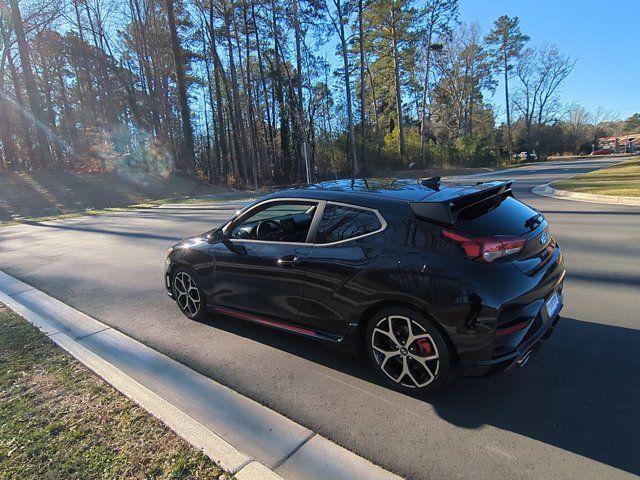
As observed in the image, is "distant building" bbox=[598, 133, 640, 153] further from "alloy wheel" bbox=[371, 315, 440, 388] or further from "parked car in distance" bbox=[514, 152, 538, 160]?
"alloy wheel" bbox=[371, 315, 440, 388]

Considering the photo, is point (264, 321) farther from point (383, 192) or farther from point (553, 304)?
point (553, 304)

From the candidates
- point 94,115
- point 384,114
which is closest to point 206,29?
point 94,115

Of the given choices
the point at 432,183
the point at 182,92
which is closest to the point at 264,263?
the point at 432,183

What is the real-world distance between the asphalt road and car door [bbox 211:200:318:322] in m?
0.45

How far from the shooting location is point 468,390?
3.17 m

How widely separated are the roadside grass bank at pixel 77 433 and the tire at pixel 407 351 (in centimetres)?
144

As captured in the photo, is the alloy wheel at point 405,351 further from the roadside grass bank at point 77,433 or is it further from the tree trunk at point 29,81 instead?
the tree trunk at point 29,81

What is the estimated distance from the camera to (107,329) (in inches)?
183

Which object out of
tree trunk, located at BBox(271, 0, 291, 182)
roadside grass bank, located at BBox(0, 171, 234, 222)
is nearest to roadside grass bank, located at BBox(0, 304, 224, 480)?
roadside grass bank, located at BBox(0, 171, 234, 222)

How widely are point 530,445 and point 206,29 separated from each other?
37.9 meters

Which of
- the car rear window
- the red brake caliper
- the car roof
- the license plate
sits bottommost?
the red brake caliper

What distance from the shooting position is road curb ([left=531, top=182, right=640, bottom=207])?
37.8 ft

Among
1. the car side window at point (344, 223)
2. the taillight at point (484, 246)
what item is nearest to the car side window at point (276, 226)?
the car side window at point (344, 223)

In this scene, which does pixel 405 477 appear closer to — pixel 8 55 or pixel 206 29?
pixel 206 29
